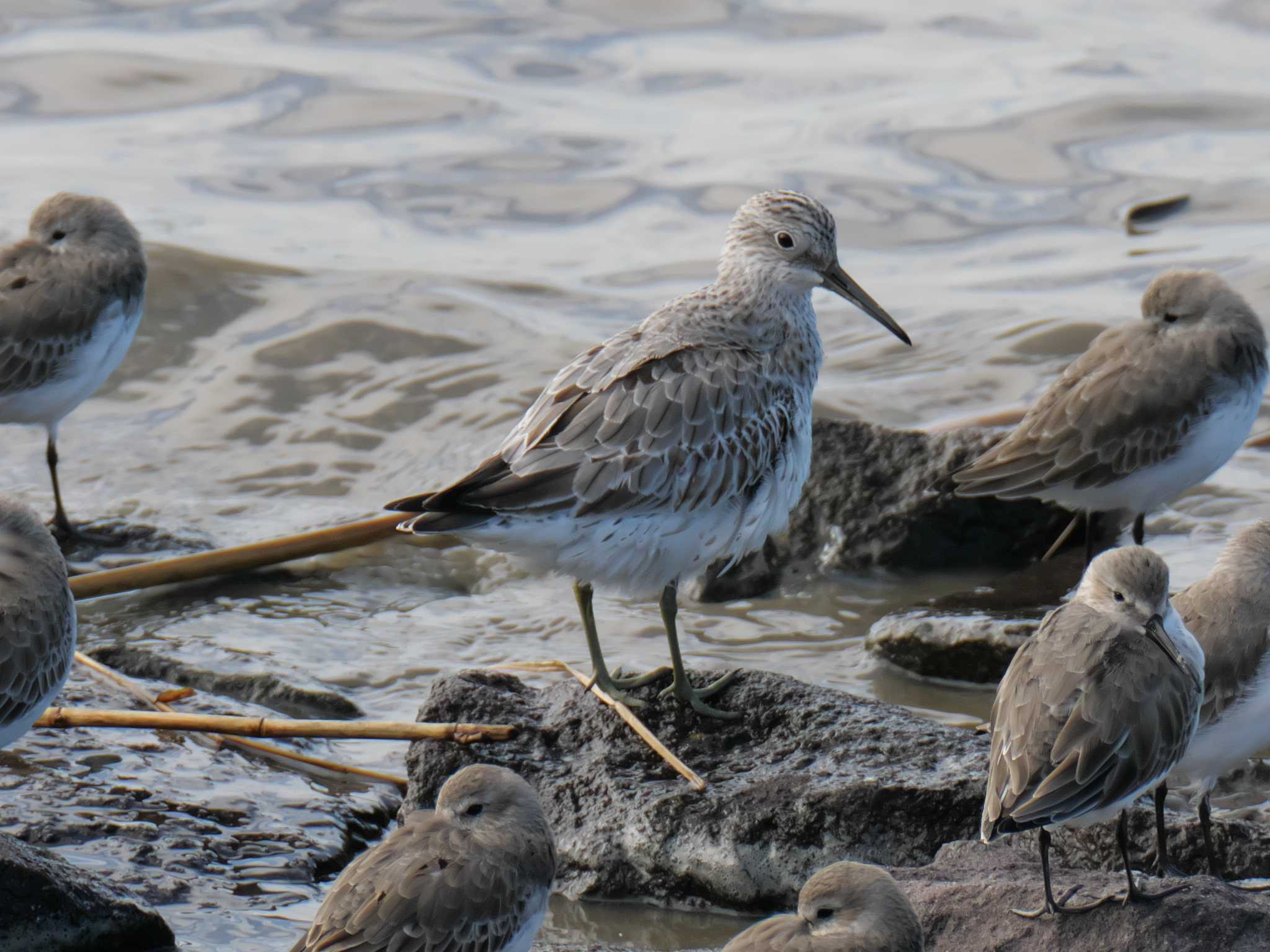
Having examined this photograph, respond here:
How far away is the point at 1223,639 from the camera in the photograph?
509 centimetres

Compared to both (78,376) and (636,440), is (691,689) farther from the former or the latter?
(78,376)

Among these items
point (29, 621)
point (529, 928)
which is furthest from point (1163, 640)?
point (29, 621)

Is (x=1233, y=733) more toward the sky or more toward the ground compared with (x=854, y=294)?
more toward the ground

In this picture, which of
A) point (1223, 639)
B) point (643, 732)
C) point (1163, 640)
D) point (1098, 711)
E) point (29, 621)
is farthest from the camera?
point (643, 732)

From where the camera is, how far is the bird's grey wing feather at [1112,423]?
7039mm

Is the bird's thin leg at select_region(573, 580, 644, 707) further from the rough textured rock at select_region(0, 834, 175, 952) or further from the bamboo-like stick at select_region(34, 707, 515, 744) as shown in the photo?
the rough textured rock at select_region(0, 834, 175, 952)

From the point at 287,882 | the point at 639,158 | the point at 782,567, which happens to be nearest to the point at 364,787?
the point at 287,882

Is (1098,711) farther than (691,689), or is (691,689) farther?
(691,689)

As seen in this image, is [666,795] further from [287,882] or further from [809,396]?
[809,396]

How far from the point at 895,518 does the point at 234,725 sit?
3309 millimetres

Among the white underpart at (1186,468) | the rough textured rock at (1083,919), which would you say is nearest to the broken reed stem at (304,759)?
the rough textured rock at (1083,919)

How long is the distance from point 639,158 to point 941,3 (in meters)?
3.83

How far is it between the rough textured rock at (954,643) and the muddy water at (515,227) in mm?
123

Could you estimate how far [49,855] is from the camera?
442 cm
